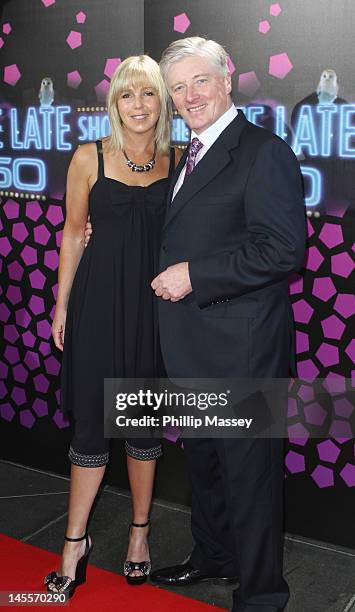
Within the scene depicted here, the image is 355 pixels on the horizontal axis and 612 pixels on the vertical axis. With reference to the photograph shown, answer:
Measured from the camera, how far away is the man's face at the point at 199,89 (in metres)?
2.17

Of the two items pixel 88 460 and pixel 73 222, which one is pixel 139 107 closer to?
pixel 73 222

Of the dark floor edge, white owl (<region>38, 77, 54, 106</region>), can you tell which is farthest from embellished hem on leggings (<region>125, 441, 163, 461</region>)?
white owl (<region>38, 77, 54, 106</region>)

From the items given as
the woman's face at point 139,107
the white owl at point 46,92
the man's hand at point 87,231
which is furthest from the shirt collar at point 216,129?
the white owl at point 46,92

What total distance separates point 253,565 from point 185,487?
107cm

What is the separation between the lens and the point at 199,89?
2178 millimetres

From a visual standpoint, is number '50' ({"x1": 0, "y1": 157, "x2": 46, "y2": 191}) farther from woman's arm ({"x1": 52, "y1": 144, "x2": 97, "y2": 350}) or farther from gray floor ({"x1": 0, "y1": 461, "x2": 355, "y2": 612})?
gray floor ({"x1": 0, "y1": 461, "x2": 355, "y2": 612})

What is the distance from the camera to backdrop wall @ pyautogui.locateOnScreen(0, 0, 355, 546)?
2.72 metres

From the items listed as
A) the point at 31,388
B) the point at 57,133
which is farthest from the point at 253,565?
the point at 57,133

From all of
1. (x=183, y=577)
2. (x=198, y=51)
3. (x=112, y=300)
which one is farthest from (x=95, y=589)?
(x=198, y=51)

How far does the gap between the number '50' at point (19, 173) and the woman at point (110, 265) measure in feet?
3.14

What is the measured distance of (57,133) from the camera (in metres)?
3.38

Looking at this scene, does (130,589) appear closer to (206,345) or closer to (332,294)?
(206,345)

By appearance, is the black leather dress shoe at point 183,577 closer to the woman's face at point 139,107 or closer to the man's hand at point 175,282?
the man's hand at point 175,282

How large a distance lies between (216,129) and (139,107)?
346 mm
